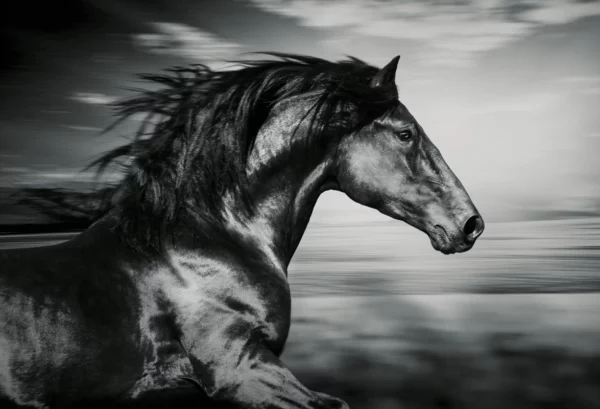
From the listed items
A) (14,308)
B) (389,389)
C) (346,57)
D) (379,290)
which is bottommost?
(379,290)

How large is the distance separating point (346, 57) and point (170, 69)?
33cm

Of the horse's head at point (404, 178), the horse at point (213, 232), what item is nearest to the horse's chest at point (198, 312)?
the horse at point (213, 232)

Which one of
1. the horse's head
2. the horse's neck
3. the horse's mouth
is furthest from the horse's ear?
the horse's mouth

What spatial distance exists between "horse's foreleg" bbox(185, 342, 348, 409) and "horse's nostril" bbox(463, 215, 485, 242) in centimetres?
39

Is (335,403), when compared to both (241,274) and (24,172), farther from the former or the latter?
(24,172)

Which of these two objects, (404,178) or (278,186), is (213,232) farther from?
(404,178)

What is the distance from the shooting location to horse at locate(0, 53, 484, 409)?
80 centimetres

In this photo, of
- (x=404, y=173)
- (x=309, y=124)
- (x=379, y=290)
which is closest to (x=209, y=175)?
(x=309, y=124)

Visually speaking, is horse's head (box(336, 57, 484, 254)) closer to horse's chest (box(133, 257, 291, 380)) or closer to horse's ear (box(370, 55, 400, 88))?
horse's ear (box(370, 55, 400, 88))

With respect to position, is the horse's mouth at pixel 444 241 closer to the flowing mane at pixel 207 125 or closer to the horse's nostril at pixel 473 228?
the horse's nostril at pixel 473 228

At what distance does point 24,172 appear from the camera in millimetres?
2836

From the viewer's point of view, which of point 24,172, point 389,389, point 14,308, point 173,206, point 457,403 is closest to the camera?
point 14,308

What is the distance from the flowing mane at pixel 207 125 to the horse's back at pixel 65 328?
96 mm

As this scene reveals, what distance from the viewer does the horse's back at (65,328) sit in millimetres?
772
